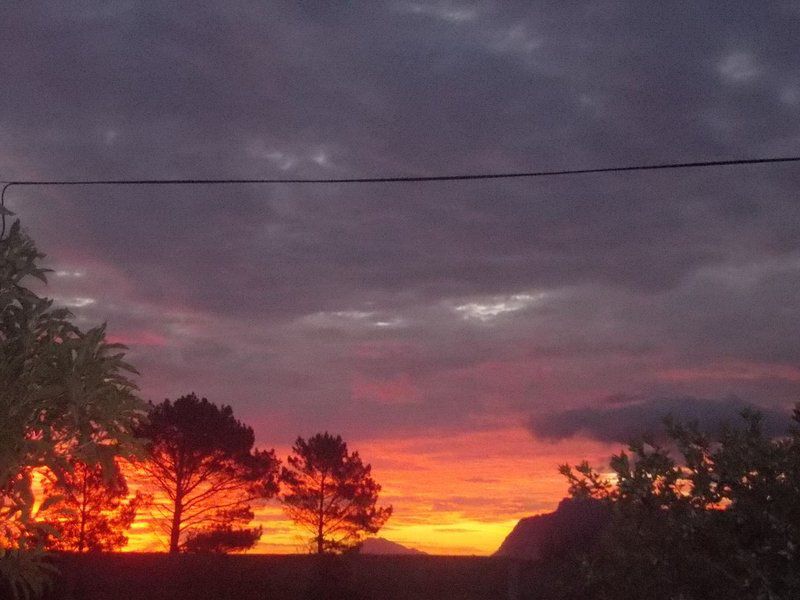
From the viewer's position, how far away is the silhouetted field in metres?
43.6

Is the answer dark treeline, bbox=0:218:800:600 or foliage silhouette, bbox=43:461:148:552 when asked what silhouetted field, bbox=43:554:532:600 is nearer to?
foliage silhouette, bbox=43:461:148:552

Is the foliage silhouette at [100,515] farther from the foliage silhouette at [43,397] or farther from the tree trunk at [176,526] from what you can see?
the foliage silhouette at [43,397]

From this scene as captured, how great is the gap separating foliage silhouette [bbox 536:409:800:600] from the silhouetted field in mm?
32946

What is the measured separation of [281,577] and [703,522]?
124 feet

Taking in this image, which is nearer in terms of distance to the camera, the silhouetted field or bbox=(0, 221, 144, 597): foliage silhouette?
bbox=(0, 221, 144, 597): foliage silhouette

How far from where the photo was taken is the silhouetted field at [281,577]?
43594mm

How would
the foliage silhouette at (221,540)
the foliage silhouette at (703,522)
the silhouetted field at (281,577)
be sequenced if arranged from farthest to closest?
the foliage silhouette at (221,540)
the silhouetted field at (281,577)
the foliage silhouette at (703,522)

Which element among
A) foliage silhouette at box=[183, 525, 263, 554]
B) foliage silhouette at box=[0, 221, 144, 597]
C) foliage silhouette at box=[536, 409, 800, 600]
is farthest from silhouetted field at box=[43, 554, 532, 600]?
foliage silhouette at box=[536, 409, 800, 600]

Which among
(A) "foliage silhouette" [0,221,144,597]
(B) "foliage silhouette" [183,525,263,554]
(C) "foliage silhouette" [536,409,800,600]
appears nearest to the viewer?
(C) "foliage silhouette" [536,409,800,600]

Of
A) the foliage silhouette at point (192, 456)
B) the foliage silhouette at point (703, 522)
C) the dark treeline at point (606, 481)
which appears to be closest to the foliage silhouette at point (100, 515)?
the foliage silhouette at point (192, 456)

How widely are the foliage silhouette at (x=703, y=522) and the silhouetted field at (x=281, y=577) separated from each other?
3295cm

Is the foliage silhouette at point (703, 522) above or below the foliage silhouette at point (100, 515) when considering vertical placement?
below

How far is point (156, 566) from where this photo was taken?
4516 cm

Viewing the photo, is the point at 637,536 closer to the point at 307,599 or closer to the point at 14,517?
the point at 14,517
